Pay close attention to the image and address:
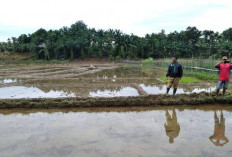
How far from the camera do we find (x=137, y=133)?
16.1 ft

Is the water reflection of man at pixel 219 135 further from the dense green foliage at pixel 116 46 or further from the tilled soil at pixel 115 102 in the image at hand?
the dense green foliage at pixel 116 46

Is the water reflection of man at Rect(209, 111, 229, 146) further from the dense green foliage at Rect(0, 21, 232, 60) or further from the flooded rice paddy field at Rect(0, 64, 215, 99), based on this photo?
the dense green foliage at Rect(0, 21, 232, 60)

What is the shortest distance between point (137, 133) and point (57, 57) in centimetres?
5338

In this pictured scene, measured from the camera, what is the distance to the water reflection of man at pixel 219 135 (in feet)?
14.4

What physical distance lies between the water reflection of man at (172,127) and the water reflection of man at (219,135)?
689mm

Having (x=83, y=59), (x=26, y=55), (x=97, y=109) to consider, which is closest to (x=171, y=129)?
(x=97, y=109)

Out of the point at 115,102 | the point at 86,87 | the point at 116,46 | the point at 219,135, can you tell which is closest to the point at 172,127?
the point at 219,135

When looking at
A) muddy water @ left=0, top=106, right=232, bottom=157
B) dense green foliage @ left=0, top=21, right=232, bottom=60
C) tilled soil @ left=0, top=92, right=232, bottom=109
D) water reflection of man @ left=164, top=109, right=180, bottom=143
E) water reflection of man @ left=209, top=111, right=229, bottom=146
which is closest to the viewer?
muddy water @ left=0, top=106, right=232, bottom=157

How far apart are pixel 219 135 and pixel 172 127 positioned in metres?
0.99

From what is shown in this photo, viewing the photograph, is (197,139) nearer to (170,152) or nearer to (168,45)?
(170,152)

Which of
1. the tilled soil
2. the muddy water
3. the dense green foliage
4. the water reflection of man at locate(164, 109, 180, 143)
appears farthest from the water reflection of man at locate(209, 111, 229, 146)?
the dense green foliage

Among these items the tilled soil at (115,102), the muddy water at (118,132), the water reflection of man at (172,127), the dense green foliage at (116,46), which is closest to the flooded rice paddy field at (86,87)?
the tilled soil at (115,102)

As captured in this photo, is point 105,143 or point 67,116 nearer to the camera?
point 105,143

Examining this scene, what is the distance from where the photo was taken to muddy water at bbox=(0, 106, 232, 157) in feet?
13.2
